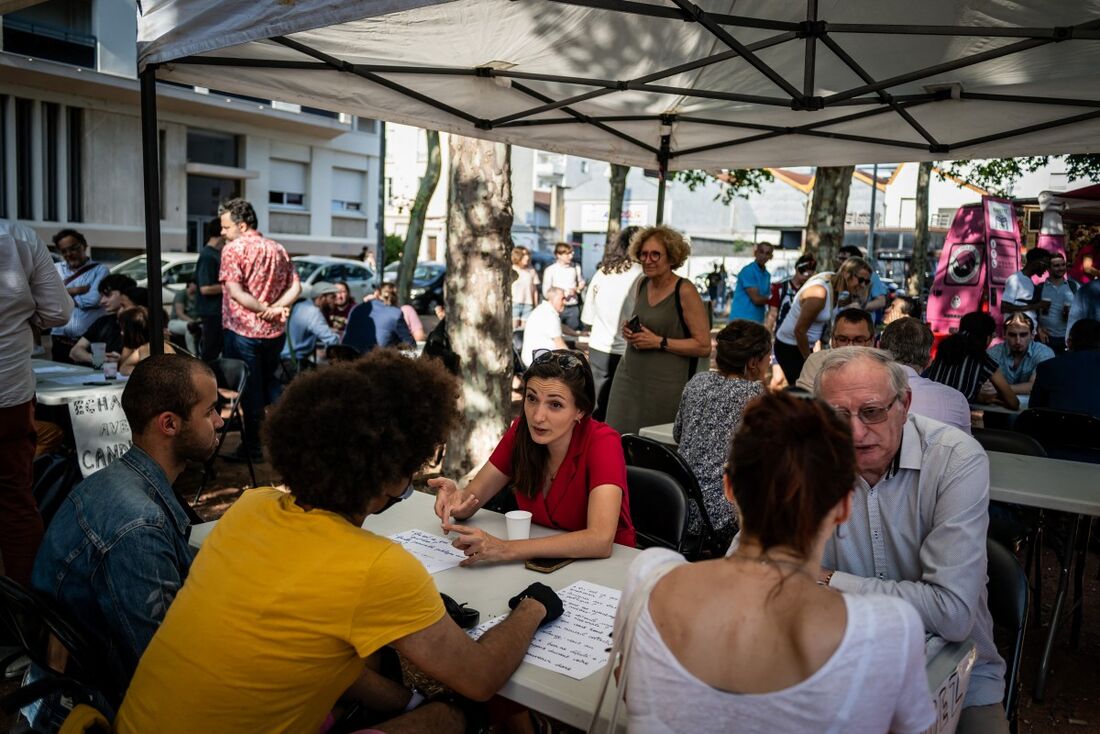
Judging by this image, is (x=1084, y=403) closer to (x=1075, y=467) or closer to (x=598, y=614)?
(x=1075, y=467)

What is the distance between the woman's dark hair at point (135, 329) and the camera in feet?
19.7

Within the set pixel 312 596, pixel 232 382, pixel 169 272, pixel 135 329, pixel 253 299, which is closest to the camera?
pixel 312 596

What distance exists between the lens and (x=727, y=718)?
1386 millimetres

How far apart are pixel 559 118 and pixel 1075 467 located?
135 inches

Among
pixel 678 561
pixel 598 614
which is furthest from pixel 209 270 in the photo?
pixel 678 561

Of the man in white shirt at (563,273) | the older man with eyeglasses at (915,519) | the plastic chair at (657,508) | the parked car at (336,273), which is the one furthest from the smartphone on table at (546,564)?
the parked car at (336,273)

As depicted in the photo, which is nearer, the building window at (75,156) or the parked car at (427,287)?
the parked car at (427,287)

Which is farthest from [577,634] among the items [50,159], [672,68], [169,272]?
[50,159]

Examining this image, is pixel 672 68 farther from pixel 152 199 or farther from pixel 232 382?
pixel 232 382

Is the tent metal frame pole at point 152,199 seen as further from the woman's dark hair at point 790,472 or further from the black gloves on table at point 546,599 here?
the woman's dark hair at point 790,472

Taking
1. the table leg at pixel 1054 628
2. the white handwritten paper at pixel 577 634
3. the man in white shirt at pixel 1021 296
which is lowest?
the table leg at pixel 1054 628

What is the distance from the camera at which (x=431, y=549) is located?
2.69 m

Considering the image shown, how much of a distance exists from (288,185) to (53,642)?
90.7ft

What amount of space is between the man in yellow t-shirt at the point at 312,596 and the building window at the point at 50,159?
22745 mm
